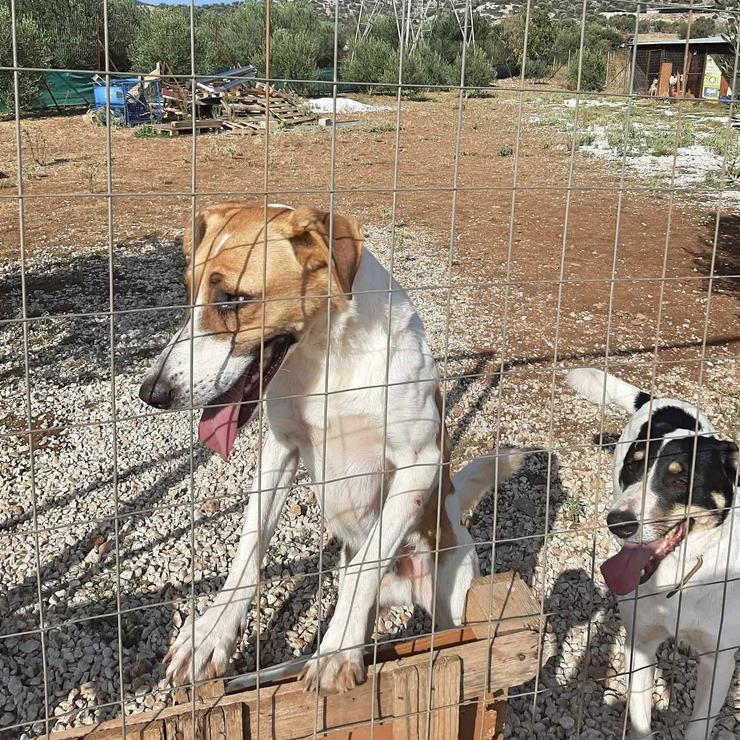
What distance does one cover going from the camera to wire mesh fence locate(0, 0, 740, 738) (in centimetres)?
204

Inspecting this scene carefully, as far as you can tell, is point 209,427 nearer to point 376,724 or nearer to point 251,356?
point 251,356

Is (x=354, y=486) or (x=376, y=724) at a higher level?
(x=354, y=486)

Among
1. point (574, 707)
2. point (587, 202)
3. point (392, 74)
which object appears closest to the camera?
point (574, 707)

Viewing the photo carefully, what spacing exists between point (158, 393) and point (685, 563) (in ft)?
6.17

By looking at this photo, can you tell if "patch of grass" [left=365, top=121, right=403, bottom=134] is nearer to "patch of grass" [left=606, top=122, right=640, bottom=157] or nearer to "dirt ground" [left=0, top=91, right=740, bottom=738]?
"patch of grass" [left=606, top=122, right=640, bottom=157]

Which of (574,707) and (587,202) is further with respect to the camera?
(587,202)

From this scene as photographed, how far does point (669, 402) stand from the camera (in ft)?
10.2

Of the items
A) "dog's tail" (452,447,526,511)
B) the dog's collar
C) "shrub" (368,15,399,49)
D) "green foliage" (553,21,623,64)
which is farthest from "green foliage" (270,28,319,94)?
the dog's collar

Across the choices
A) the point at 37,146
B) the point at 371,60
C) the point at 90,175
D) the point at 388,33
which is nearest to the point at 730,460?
the point at 90,175

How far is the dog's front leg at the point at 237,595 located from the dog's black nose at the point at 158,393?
1.14ft

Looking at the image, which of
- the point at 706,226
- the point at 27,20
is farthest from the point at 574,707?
the point at 27,20

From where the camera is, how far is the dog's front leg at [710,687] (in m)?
2.67

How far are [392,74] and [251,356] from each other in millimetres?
15459

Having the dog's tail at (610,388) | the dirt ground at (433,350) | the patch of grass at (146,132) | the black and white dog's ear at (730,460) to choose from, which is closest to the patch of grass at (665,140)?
the dirt ground at (433,350)
